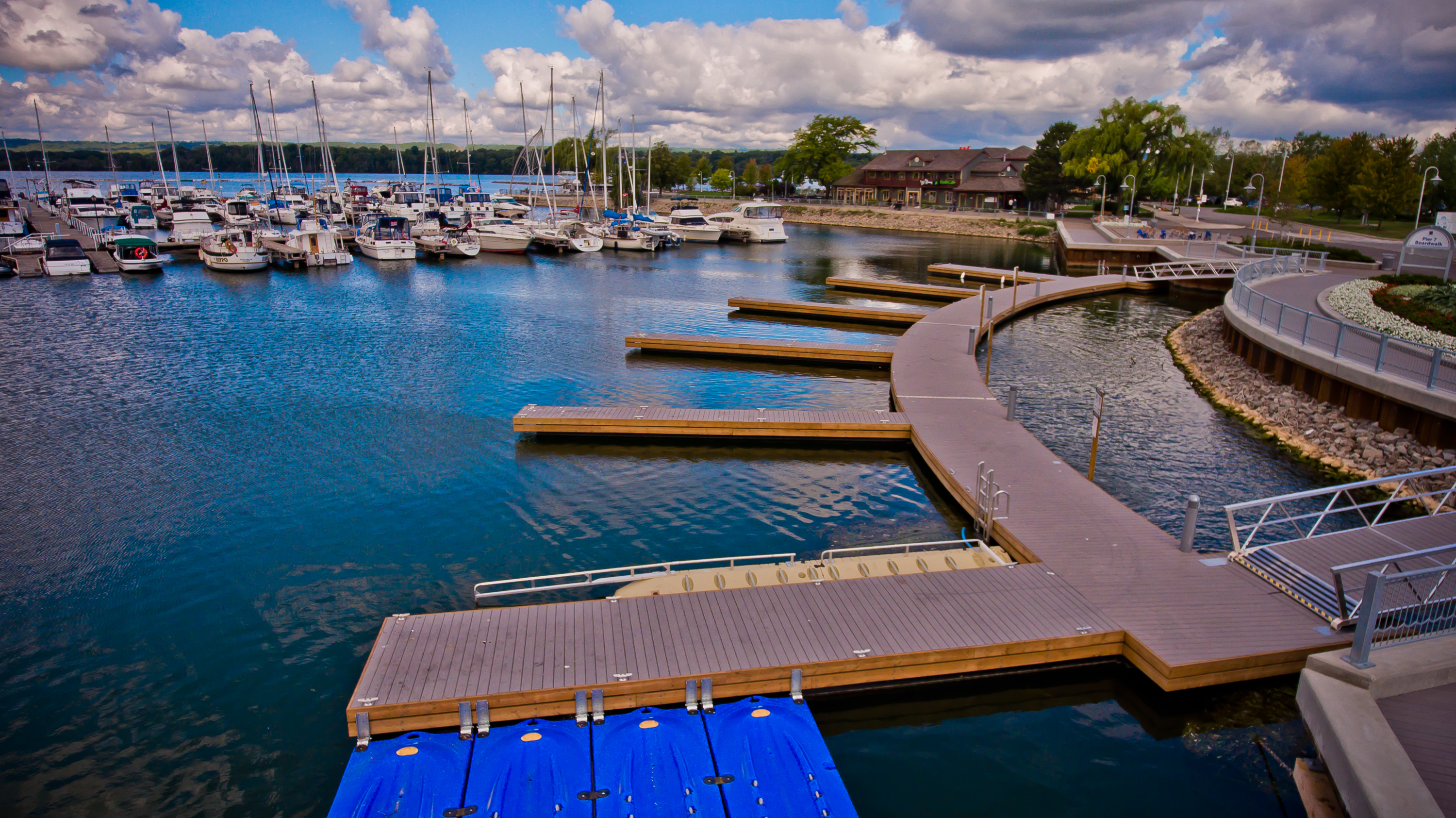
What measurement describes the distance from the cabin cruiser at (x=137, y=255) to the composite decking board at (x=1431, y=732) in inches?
2319

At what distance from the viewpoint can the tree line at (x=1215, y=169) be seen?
2205 inches

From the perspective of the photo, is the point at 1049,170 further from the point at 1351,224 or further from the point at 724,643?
the point at 724,643

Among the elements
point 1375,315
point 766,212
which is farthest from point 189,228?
point 1375,315

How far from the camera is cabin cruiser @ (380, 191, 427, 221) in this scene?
74375mm

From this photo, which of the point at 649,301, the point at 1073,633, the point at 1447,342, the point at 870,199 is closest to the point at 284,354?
the point at 649,301

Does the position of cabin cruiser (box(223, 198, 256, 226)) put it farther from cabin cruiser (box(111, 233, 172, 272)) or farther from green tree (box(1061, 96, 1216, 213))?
green tree (box(1061, 96, 1216, 213))

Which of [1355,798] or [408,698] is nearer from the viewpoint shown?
[1355,798]

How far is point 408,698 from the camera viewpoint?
8.34 meters

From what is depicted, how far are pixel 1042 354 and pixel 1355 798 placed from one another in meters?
22.1

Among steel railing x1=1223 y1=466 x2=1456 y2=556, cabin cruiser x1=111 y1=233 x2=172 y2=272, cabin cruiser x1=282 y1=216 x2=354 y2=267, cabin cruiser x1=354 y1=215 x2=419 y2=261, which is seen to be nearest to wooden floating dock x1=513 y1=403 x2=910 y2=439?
steel railing x1=1223 y1=466 x2=1456 y2=556

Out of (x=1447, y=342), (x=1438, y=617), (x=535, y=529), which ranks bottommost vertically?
(x=535, y=529)

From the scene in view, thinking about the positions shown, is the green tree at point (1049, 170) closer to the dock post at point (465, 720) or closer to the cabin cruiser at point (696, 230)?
the cabin cruiser at point (696, 230)

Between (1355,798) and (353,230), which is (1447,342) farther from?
(353,230)

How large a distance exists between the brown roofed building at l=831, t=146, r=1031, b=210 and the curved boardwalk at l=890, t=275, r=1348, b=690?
3640 inches
